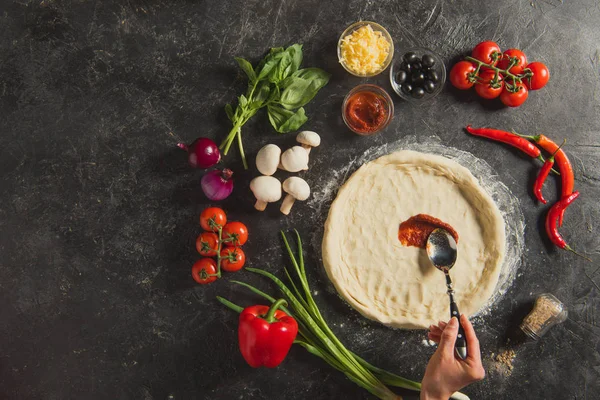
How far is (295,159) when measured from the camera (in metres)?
2.75

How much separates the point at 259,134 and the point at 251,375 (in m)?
1.43

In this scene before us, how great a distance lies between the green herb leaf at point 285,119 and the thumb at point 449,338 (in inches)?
53.1

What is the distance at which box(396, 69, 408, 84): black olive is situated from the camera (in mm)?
2804

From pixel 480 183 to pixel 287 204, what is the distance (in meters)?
1.17

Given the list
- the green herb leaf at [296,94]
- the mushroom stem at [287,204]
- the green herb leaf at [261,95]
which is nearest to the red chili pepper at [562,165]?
the green herb leaf at [296,94]

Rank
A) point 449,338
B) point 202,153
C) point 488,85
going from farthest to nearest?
point 488,85 → point 202,153 → point 449,338

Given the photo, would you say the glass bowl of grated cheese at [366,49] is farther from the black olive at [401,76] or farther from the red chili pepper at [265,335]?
the red chili pepper at [265,335]

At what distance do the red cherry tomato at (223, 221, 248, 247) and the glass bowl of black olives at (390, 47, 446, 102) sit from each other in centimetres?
122

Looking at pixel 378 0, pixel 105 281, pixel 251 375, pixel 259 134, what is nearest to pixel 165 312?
pixel 105 281

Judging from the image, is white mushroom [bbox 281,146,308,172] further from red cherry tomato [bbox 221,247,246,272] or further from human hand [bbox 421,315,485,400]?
human hand [bbox 421,315,485,400]

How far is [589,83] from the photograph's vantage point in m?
2.94

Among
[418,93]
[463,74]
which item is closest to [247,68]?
[418,93]

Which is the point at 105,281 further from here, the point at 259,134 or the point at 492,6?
the point at 492,6

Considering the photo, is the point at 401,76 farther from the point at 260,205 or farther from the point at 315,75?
the point at 260,205
